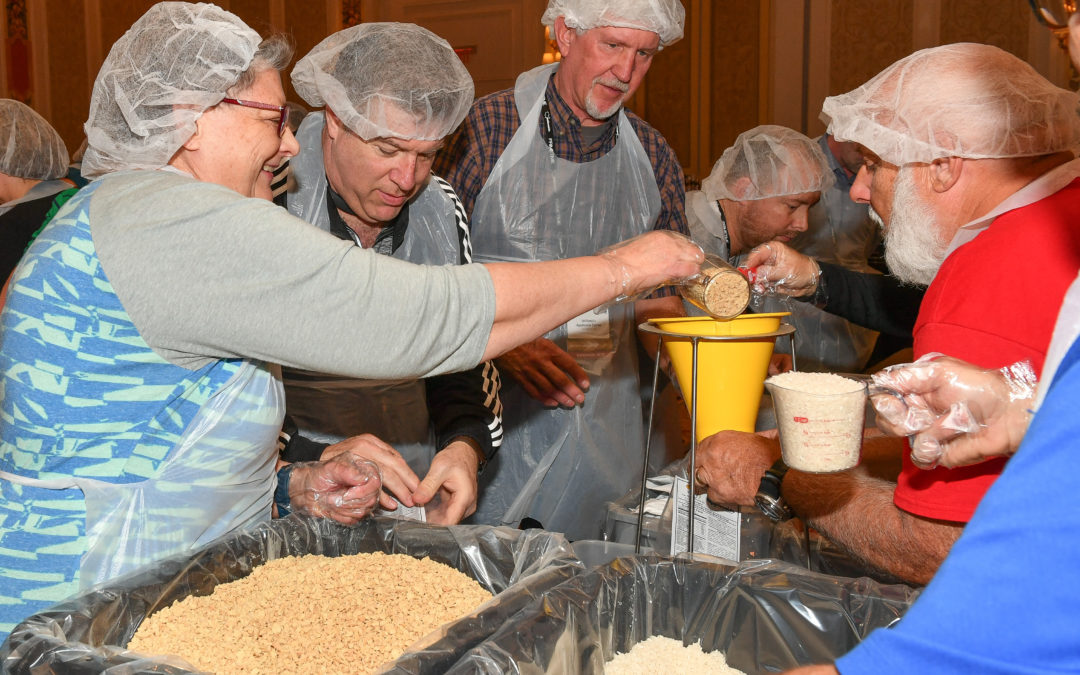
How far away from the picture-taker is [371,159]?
173 centimetres

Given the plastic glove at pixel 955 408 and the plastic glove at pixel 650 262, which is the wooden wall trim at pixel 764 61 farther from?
the plastic glove at pixel 955 408

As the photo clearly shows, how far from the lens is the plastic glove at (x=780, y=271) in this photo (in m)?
1.98

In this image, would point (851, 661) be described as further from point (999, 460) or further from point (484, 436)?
point (484, 436)

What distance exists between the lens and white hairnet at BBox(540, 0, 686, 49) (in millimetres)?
2129

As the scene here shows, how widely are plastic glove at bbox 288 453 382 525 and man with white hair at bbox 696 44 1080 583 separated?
59 centimetres

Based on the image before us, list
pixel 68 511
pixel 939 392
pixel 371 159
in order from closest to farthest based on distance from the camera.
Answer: pixel 939 392 < pixel 68 511 < pixel 371 159

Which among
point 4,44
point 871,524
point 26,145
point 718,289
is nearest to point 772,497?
point 871,524

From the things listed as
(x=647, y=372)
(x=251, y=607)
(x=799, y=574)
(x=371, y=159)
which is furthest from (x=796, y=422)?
(x=647, y=372)

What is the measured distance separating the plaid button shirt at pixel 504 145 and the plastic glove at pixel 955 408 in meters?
1.38

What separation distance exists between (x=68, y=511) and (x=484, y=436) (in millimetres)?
855

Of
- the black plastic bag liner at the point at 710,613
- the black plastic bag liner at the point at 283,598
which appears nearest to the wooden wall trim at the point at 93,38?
the black plastic bag liner at the point at 283,598

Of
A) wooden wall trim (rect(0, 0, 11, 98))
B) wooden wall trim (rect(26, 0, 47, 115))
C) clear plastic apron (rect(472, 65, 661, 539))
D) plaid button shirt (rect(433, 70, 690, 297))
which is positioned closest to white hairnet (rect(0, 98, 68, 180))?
plaid button shirt (rect(433, 70, 690, 297))

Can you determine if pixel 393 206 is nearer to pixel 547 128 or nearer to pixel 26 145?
pixel 547 128

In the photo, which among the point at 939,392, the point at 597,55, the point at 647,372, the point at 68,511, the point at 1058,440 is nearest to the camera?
the point at 1058,440
